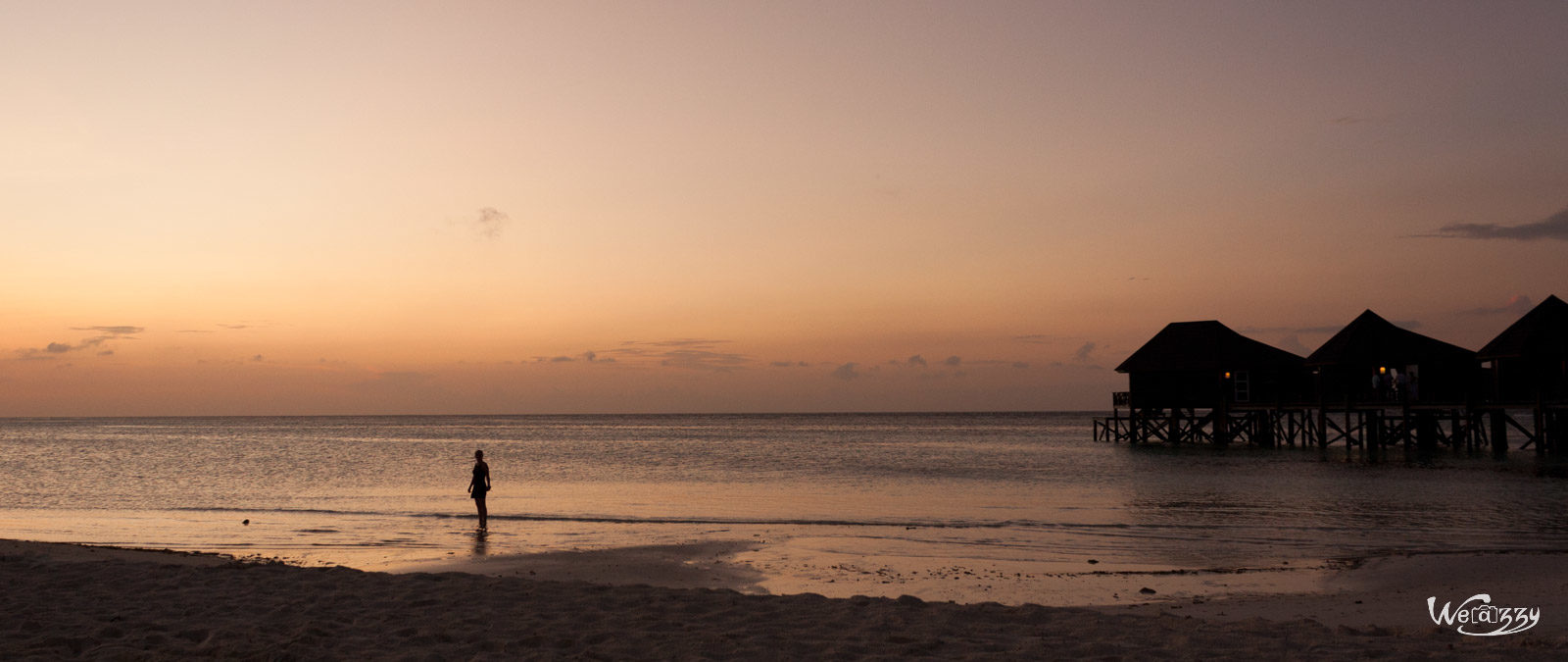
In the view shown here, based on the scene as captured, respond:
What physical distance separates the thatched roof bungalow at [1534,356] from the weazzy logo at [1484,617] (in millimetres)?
34455

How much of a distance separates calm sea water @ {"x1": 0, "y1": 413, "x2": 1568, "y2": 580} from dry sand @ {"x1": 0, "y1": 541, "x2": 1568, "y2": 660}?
178 inches

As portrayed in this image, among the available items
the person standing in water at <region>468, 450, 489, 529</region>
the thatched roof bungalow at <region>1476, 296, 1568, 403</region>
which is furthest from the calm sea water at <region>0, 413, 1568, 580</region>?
the thatched roof bungalow at <region>1476, 296, 1568, 403</region>

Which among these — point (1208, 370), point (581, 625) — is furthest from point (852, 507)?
point (1208, 370)

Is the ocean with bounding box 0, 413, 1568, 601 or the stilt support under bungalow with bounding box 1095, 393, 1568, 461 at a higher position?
the stilt support under bungalow with bounding box 1095, 393, 1568, 461

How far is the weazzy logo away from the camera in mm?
8500

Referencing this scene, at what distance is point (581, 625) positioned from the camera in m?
7.97

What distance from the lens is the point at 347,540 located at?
653 inches

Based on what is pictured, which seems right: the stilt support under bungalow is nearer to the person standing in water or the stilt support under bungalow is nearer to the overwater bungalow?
the overwater bungalow

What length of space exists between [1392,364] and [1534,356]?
694 centimetres

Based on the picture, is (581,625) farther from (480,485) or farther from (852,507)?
(852,507)

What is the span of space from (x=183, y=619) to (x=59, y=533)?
1298cm

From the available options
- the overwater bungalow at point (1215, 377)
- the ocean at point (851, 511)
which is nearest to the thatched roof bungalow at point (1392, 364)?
the ocean at point (851, 511)

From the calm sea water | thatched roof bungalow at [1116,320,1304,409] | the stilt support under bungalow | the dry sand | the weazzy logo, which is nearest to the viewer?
the dry sand

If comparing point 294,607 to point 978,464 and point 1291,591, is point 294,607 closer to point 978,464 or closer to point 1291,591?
point 1291,591
